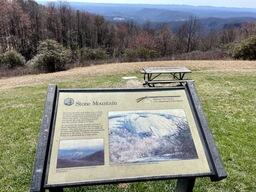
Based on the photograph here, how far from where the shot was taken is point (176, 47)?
289 ft

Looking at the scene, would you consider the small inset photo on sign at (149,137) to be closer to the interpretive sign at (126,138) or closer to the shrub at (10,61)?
the interpretive sign at (126,138)

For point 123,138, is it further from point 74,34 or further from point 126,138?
point 74,34

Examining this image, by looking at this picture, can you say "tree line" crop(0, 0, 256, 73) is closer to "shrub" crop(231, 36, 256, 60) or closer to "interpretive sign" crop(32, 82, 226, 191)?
"shrub" crop(231, 36, 256, 60)

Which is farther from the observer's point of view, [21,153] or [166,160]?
[21,153]

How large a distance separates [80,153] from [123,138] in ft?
2.02

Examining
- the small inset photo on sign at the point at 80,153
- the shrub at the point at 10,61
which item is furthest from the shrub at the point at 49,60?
the small inset photo on sign at the point at 80,153

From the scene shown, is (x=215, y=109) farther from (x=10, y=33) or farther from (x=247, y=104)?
(x=10, y=33)

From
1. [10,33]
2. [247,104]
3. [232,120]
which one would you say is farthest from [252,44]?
[10,33]

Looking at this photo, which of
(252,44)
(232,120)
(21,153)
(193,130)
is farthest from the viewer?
(252,44)

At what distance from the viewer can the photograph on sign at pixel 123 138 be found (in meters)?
4.22

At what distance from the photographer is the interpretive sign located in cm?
421

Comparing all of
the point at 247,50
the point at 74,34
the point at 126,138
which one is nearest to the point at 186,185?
the point at 126,138

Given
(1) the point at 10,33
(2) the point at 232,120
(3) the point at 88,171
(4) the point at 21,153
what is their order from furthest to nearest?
(1) the point at 10,33 < (2) the point at 232,120 < (4) the point at 21,153 < (3) the point at 88,171

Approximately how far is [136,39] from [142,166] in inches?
3436
